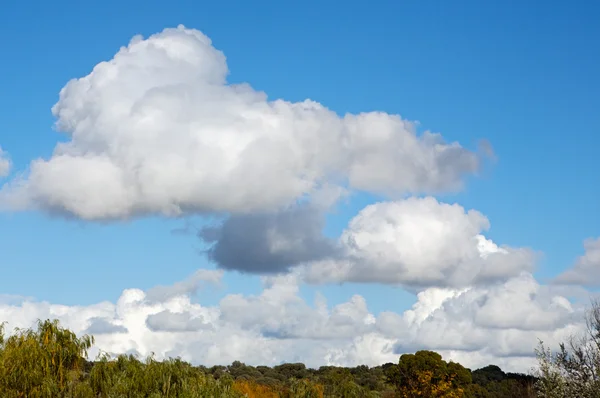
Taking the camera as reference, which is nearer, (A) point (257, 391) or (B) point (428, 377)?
(A) point (257, 391)

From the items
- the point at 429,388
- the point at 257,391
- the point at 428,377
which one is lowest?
the point at 257,391

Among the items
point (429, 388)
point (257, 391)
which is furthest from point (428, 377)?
point (257, 391)

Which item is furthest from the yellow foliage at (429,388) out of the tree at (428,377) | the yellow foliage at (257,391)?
the yellow foliage at (257,391)

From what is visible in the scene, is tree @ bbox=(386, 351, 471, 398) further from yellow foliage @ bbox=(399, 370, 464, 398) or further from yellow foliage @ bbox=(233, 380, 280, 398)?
yellow foliage @ bbox=(233, 380, 280, 398)

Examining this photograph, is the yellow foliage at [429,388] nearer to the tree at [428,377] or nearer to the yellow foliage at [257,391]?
the tree at [428,377]

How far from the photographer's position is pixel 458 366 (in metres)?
101

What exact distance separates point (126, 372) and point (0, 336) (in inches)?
299

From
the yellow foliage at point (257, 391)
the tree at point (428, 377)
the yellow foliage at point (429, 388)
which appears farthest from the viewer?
the tree at point (428, 377)

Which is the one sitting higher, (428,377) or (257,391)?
(428,377)

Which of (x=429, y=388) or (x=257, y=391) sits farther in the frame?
(x=429, y=388)

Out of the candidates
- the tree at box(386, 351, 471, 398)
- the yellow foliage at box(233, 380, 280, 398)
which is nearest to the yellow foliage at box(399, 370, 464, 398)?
the tree at box(386, 351, 471, 398)

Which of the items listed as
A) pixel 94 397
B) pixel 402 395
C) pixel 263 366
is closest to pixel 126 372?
pixel 94 397

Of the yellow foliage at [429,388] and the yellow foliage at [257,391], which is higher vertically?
the yellow foliage at [429,388]

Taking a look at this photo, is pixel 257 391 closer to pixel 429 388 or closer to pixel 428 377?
pixel 428 377
